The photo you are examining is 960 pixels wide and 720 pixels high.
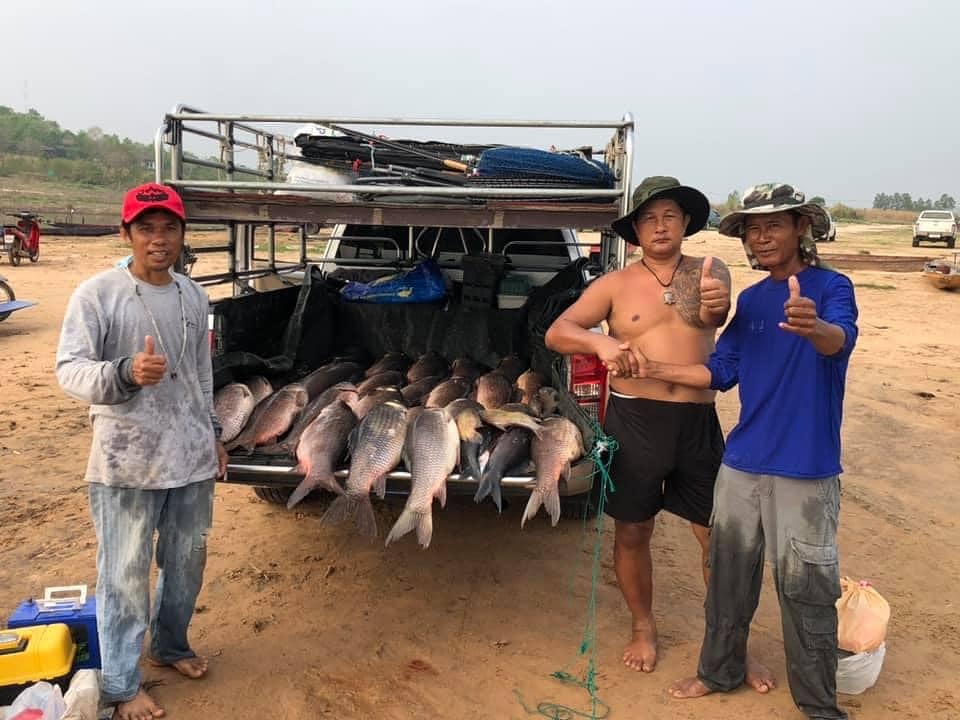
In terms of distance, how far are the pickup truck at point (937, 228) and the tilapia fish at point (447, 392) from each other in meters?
37.4

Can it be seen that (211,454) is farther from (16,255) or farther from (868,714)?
(16,255)

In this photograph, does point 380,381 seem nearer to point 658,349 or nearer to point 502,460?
point 502,460

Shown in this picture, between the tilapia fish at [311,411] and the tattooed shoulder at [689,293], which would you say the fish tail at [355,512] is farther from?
the tattooed shoulder at [689,293]

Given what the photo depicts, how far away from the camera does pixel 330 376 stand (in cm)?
486

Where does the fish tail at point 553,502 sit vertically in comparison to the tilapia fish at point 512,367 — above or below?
below

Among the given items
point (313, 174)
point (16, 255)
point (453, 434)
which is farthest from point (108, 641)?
point (16, 255)

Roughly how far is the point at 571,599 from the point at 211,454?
224 centimetres

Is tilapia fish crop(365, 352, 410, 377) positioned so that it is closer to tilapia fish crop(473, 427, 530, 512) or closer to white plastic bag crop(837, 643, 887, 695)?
tilapia fish crop(473, 427, 530, 512)

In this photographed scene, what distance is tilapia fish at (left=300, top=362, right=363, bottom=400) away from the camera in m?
4.62

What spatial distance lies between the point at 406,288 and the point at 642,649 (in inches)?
128

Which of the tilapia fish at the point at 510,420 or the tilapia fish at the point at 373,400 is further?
the tilapia fish at the point at 373,400

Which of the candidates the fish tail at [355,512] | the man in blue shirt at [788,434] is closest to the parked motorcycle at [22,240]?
the fish tail at [355,512]

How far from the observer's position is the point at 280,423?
13.2 feet

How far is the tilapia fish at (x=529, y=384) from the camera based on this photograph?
15.0ft
